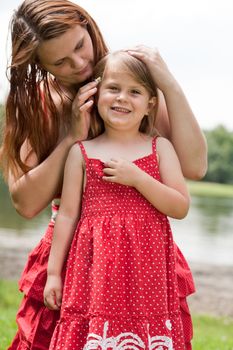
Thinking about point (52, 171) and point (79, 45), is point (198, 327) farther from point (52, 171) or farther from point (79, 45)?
point (79, 45)

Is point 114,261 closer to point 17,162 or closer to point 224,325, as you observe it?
point 17,162

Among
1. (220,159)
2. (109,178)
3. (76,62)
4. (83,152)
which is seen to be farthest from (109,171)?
(220,159)

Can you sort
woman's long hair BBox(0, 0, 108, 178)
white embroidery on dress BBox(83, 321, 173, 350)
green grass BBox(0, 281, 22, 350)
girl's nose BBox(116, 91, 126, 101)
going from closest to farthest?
white embroidery on dress BBox(83, 321, 173, 350) < girl's nose BBox(116, 91, 126, 101) < woman's long hair BBox(0, 0, 108, 178) < green grass BBox(0, 281, 22, 350)

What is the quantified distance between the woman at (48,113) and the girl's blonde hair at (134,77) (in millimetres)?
36

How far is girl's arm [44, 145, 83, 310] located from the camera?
274cm

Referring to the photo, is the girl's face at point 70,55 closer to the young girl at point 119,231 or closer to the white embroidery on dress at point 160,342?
the young girl at point 119,231

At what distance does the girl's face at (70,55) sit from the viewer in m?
2.86

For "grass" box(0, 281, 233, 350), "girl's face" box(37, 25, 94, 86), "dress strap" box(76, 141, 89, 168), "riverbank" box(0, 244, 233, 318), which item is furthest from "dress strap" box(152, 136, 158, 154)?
"riverbank" box(0, 244, 233, 318)

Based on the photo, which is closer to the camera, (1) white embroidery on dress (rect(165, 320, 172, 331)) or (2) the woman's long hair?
(1) white embroidery on dress (rect(165, 320, 172, 331))

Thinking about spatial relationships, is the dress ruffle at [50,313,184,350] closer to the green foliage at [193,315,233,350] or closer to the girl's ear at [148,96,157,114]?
the girl's ear at [148,96,157,114]

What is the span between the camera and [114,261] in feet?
8.59

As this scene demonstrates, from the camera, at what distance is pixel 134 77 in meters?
2.74

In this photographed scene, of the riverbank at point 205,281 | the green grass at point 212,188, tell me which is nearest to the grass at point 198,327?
the riverbank at point 205,281

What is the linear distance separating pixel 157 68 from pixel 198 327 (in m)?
4.12
